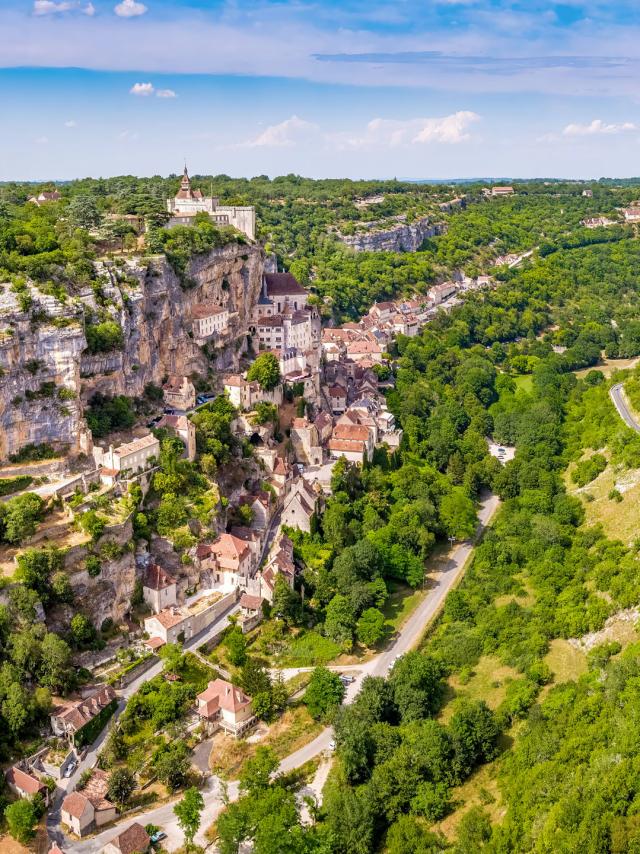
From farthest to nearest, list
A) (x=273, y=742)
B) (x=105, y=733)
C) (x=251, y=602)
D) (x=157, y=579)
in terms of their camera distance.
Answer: (x=251, y=602) < (x=157, y=579) < (x=273, y=742) < (x=105, y=733)

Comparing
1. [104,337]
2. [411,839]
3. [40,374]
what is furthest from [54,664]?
[104,337]

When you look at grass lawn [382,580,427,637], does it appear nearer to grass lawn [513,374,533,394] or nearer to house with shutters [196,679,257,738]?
house with shutters [196,679,257,738]

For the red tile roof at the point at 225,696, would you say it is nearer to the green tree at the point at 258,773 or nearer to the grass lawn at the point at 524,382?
the green tree at the point at 258,773

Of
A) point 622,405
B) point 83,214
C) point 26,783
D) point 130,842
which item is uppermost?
point 83,214

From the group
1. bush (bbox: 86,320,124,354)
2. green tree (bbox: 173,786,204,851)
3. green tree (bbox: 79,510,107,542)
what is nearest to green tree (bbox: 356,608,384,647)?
green tree (bbox: 173,786,204,851)

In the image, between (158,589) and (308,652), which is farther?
(308,652)

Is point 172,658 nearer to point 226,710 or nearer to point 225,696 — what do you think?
point 225,696
